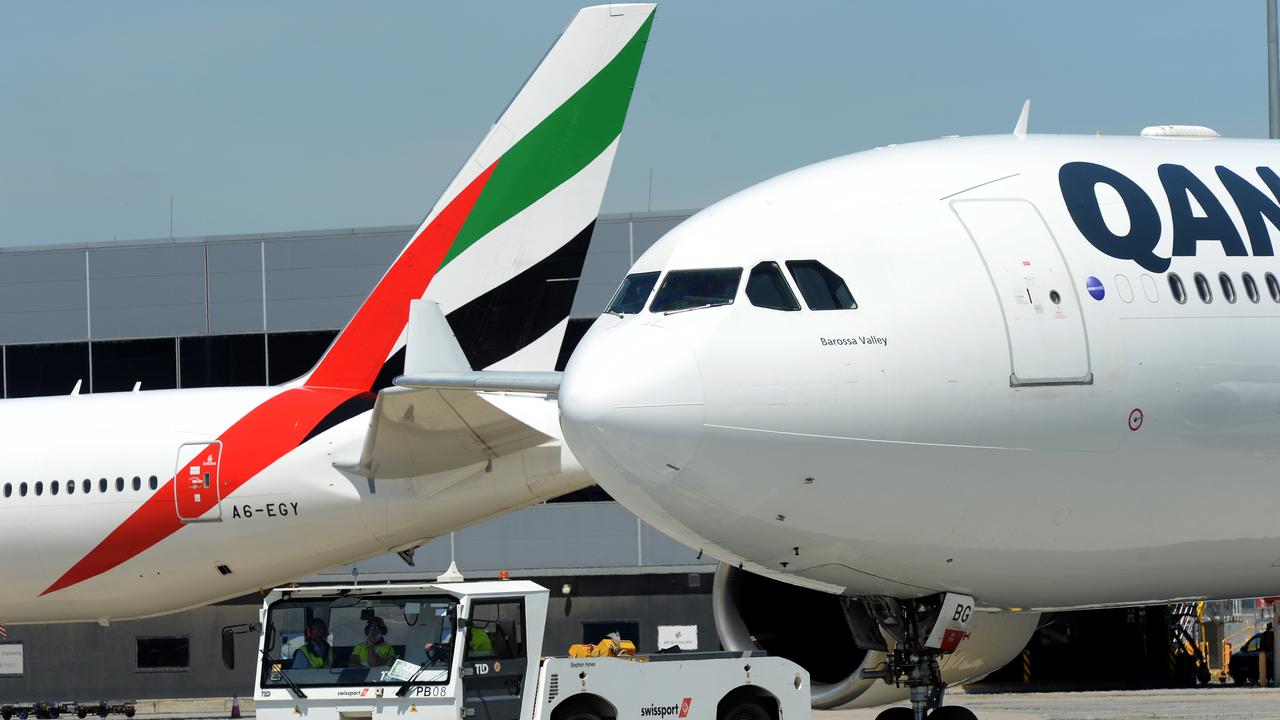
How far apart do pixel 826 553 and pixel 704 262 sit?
6.11ft

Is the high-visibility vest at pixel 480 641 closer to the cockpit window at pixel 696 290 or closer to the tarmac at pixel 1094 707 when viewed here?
the tarmac at pixel 1094 707

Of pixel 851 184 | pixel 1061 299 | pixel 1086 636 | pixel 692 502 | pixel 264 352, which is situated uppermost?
pixel 264 352

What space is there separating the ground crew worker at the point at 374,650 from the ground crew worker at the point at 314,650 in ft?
→ 0.73

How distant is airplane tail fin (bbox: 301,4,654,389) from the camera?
63.7 ft

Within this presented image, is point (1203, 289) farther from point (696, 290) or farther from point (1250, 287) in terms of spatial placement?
point (696, 290)

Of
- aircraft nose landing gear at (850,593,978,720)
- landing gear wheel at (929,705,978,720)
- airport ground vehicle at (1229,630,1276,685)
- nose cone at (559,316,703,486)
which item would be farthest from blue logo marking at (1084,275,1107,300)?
airport ground vehicle at (1229,630,1276,685)

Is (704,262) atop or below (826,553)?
atop

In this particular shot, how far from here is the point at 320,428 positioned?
18656 mm

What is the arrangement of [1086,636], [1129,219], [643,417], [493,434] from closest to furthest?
[643,417], [1129,219], [1086,636], [493,434]

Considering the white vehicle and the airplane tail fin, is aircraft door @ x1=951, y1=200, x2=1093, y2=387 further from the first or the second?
the airplane tail fin

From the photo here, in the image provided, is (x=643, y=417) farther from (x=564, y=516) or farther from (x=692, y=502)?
(x=564, y=516)

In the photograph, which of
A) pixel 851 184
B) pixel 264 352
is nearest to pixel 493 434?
pixel 851 184

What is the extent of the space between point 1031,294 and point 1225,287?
151 cm

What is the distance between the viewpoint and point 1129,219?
1035cm
